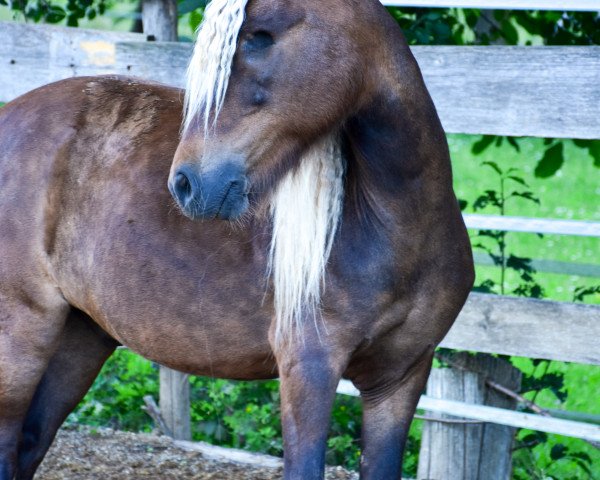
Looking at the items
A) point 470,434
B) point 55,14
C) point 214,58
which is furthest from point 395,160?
point 55,14

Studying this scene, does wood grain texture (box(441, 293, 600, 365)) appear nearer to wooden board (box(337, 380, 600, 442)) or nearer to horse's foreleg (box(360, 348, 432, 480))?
wooden board (box(337, 380, 600, 442))

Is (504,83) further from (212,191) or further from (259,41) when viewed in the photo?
(212,191)

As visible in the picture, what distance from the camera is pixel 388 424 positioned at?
9.37 ft

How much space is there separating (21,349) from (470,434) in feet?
6.24

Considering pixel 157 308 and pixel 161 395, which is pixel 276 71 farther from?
pixel 161 395

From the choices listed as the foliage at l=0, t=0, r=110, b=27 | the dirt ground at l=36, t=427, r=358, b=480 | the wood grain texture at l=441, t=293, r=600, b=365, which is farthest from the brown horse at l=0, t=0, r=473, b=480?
the foliage at l=0, t=0, r=110, b=27

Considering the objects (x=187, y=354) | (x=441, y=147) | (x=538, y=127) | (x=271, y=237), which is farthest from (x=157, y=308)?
(x=538, y=127)

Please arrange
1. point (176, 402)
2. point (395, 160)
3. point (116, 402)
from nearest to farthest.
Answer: point (395, 160) → point (176, 402) → point (116, 402)

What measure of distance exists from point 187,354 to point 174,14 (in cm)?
193

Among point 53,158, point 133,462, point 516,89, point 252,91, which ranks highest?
point 516,89

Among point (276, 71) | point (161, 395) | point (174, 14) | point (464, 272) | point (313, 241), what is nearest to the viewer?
point (276, 71)

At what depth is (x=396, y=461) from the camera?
2859mm

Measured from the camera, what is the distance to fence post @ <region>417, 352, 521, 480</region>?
12.9ft

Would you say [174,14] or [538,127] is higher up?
[174,14]
